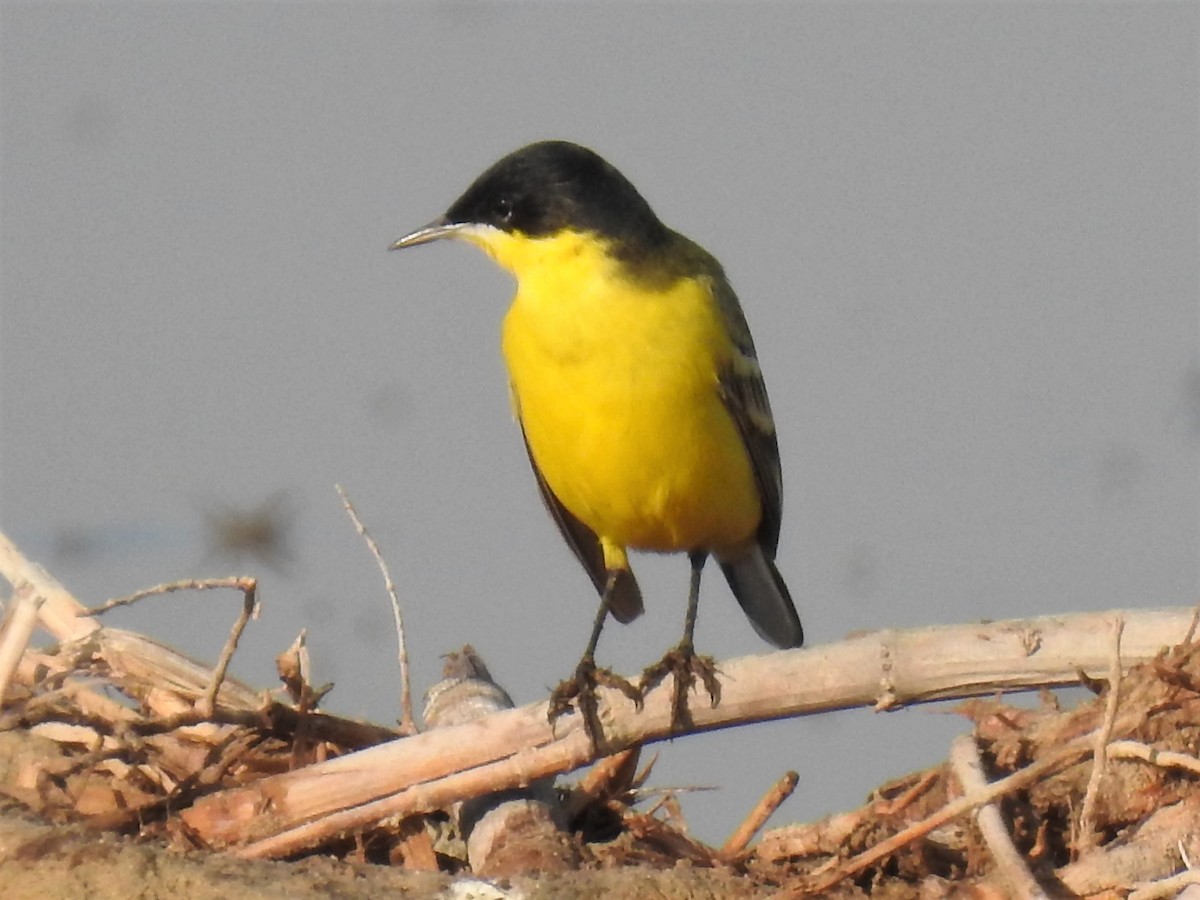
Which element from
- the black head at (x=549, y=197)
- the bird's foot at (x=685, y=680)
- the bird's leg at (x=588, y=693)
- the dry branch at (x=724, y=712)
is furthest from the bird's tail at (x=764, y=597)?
the dry branch at (x=724, y=712)

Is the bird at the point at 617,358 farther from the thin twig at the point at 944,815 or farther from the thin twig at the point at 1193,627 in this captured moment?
the thin twig at the point at 1193,627

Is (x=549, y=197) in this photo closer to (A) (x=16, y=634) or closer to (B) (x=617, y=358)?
(B) (x=617, y=358)

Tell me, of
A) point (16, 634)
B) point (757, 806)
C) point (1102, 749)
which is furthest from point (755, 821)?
point (16, 634)

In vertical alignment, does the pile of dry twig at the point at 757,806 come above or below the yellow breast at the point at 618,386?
below

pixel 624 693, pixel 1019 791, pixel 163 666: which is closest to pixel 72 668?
pixel 163 666

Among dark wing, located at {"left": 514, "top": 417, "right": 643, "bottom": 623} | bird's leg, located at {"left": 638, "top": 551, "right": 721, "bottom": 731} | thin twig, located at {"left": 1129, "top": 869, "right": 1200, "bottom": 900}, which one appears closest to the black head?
dark wing, located at {"left": 514, "top": 417, "right": 643, "bottom": 623}

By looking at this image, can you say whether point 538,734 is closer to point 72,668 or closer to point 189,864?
point 189,864

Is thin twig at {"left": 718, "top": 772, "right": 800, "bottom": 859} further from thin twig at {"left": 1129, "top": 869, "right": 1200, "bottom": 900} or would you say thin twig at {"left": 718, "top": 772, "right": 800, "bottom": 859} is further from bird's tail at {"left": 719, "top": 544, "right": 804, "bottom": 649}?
bird's tail at {"left": 719, "top": 544, "right": 804, "bottom": 649}

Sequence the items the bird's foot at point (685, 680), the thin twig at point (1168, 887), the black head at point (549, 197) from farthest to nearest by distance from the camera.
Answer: the black head at point (549, 197) < the bird's foot at point (685, 680) < the thin twig at point (1168, 887)

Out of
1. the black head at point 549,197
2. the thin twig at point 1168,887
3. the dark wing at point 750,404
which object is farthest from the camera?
the dark wing at point 750,404
